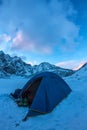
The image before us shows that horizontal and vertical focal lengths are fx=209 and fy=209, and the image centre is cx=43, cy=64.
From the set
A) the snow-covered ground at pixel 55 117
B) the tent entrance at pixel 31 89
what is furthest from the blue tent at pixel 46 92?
the snow-covered ground at pixel 55 117

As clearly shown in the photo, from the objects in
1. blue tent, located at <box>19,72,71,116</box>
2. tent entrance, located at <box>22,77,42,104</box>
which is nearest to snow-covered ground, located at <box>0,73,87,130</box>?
blue tent, located at <box>19,72,71,116</box>

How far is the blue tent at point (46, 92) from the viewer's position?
1158 centimetres

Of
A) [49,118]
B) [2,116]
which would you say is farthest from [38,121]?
[2,116]

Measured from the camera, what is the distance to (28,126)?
389 inches

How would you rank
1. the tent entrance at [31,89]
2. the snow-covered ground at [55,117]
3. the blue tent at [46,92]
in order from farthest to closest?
the tent entrance at [31,89]
the blue tent at [46,92]
the snow-covered ground at [55,117]

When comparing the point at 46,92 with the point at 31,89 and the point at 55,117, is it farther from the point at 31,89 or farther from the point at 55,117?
the point at 31,89

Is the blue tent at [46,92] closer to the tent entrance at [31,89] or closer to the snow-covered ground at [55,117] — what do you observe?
the tent entrance at [31,89]

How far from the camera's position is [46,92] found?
40.8 ft

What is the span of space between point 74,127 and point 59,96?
4150 millimetres

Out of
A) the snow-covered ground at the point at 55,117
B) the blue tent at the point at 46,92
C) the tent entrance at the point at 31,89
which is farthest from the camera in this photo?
the tent entrance at the point at 31,89

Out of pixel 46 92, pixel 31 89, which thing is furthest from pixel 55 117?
pixel 31 89

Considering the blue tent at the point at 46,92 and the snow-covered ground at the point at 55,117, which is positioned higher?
the blue tent at the point at 46,92

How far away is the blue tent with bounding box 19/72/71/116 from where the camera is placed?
1158cm

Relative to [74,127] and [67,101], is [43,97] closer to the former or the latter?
[67,101]
